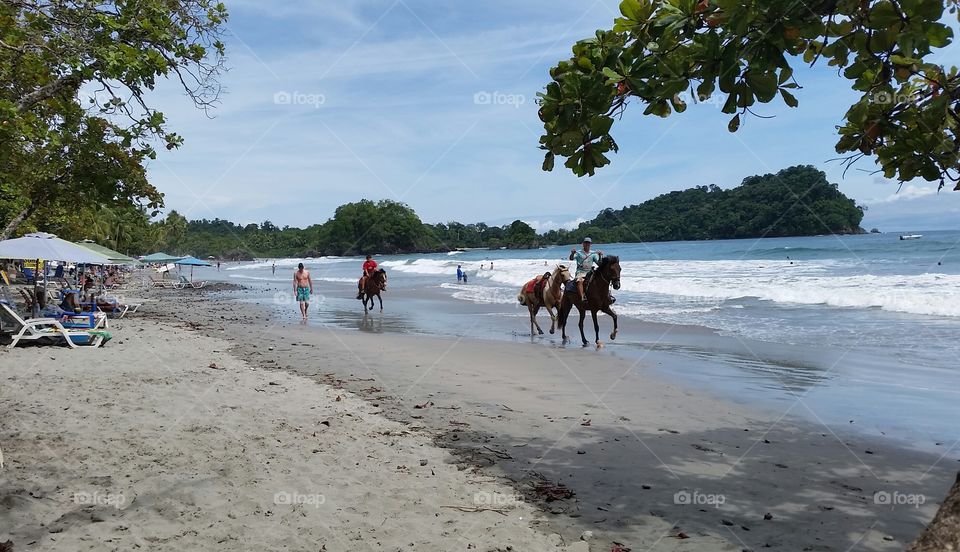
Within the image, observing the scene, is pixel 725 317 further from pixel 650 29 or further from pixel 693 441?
pixel 650 29

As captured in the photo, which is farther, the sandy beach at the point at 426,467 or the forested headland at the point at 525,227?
the forested headland at the point at 525,227

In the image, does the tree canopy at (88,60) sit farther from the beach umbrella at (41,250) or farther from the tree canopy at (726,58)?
the beach umbrella at (41,250)

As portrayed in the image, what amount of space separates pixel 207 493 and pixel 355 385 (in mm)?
4446

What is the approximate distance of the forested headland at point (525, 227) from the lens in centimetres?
7381

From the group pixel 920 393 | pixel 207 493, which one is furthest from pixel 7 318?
pixel 920 393

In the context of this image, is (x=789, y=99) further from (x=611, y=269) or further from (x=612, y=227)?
(x=612, y=227)
